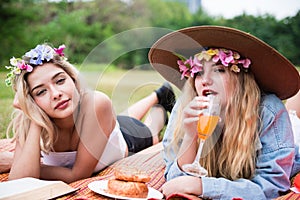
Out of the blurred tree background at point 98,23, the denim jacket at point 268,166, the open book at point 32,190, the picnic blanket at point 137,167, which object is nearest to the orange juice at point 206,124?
the denim jacket at point 268,166

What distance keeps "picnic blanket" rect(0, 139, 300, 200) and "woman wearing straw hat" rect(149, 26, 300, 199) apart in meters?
0.18

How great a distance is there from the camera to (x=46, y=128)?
2.84 meters

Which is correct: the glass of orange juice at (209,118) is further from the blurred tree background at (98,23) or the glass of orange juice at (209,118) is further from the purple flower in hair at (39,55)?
the blurred tree background at (98,23)

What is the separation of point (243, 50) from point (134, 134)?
1698 millimetres

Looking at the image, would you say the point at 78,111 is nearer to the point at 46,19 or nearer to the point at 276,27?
the point at 276,27

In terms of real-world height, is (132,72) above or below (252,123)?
above

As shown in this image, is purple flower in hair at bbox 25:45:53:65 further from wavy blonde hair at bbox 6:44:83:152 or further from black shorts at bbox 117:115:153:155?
black shorts at bbox 117:115:153:155

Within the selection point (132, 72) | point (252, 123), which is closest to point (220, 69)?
point (252, 123)

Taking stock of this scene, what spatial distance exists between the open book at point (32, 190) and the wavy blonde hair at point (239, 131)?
0.77m

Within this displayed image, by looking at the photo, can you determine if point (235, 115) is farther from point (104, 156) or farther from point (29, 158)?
point (29, 158)

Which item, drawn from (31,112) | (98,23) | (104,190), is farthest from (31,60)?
(98,23)

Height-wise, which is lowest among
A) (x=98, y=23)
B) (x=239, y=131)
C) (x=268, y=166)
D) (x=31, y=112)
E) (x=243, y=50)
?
(x=268, y=166)

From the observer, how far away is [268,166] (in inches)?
94.3

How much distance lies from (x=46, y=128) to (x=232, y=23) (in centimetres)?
979
